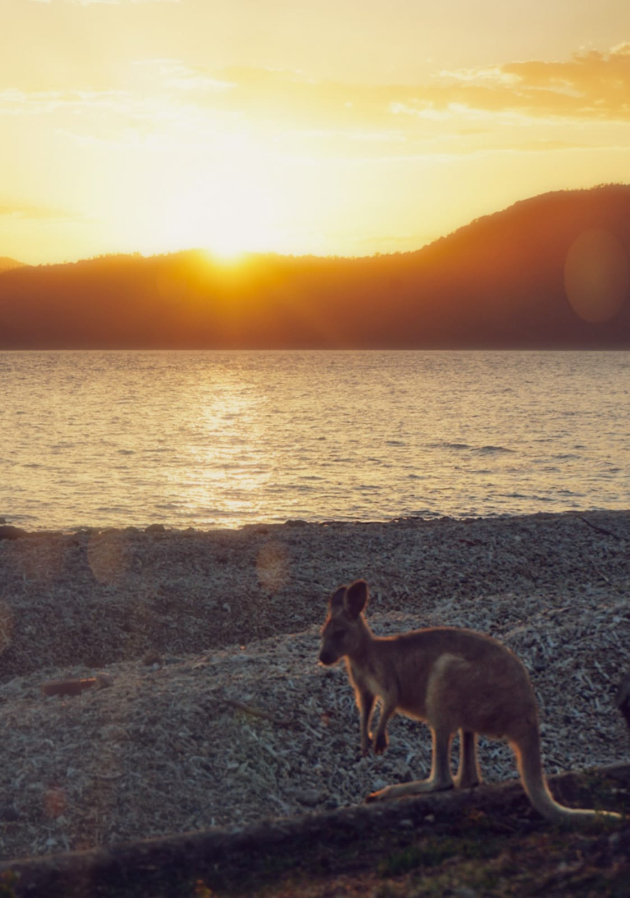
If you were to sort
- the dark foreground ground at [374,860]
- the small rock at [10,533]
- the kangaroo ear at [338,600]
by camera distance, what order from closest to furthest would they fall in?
the dark foreground ground at [374,860] → the kangaroo ear at [338,600] → the small rock at [10,533]

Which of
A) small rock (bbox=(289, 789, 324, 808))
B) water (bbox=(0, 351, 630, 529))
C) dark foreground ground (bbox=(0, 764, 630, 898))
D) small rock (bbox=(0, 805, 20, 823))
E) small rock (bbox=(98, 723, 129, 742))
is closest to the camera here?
dark foreground ground (bbox=(0, 764, 630, 898))

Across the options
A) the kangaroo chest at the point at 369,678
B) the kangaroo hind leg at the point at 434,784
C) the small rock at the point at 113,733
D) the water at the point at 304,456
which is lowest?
the water at the point at 304,456

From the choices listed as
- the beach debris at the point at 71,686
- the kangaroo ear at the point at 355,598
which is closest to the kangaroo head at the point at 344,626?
the kangaroo ear at the point at 355,598

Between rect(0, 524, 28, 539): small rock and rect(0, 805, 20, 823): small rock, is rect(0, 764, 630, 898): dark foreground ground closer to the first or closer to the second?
rect(0, 805, 20, 823): small rock

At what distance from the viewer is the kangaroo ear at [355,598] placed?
6.16 m

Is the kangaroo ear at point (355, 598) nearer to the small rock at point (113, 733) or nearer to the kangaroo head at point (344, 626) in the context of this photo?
the kangaroo head at point (344, 626)

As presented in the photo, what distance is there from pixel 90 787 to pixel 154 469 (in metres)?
36.9

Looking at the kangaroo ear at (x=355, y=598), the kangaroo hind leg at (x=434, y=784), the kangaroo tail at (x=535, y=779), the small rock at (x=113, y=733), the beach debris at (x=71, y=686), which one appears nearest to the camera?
the kangaroo tail at (x=535, y=779)

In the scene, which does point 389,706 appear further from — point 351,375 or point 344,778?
point 351,375

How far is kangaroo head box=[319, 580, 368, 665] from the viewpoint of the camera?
6.20m

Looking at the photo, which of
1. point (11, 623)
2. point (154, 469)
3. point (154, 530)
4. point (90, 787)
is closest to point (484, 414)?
point (154, 469)

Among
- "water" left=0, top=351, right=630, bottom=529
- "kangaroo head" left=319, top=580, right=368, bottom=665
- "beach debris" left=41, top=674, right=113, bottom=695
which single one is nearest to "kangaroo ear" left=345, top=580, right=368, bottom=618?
"kangaroo head" left=319, top=580, right=368, bottom=665

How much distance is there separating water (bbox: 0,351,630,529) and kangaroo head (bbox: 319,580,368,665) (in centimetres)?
2368

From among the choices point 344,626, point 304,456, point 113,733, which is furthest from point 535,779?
point 304,456
